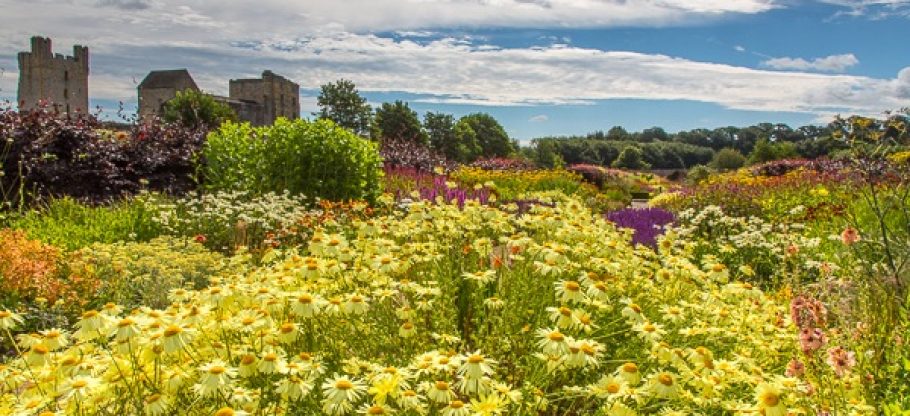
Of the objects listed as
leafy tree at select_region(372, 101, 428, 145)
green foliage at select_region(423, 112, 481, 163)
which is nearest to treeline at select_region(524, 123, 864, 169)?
green foliage at select_region(423, 112, 481, 163)

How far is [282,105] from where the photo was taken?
206ft

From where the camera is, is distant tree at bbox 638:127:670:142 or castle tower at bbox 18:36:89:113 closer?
castle tower at bbox 18:36:89:113

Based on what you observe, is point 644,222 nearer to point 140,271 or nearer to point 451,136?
point 140,271

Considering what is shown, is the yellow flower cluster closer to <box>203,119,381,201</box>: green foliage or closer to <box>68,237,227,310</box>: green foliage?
<box>68,237,227,310</box>: green foliage

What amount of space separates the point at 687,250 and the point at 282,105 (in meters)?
60.8

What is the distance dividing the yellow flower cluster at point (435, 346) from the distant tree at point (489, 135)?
130ft

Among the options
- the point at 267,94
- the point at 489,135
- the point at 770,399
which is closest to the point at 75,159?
the point at 770,399

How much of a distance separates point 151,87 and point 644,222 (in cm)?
5782

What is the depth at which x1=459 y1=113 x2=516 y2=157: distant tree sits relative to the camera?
4378 cm

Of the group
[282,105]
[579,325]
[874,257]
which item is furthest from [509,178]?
[282,105]

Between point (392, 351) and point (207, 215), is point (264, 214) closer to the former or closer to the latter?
point (207, 215)

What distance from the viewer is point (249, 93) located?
62125 mm

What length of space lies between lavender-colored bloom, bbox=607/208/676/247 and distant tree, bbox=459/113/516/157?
111 ft

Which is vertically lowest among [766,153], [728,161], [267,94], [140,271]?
[140,271]
